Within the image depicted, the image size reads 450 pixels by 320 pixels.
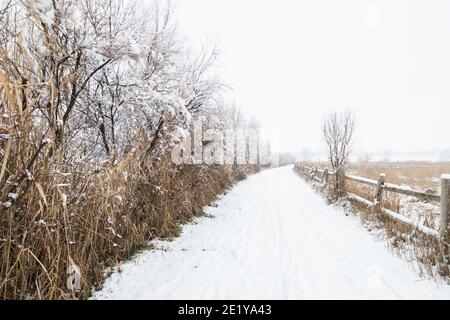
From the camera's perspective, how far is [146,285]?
2.87 meters

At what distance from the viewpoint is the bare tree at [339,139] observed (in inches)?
345

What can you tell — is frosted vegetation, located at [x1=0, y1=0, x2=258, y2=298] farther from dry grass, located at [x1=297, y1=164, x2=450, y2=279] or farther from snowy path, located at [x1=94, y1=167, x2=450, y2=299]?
dry grass, located at [x1=297, y1=164, x2=450, y2=279]

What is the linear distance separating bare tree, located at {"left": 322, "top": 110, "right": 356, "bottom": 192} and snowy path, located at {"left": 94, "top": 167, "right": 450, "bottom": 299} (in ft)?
13.0

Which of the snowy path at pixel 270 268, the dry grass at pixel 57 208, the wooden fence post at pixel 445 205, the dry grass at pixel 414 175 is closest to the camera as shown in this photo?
→ the dry grass at pixel 57 208

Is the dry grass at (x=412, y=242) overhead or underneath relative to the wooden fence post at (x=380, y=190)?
underneath

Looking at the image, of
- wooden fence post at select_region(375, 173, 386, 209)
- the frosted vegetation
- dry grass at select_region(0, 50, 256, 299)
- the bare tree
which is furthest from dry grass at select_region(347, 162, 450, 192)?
dry grass at select_region(0, 50, 256, 299)

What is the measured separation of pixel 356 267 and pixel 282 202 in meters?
5.16

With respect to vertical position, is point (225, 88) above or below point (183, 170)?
above

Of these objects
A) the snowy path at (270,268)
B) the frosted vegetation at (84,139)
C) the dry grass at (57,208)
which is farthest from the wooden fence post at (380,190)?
the dry grass at (57,208)

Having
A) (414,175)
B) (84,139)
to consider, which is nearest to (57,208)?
(84,139)

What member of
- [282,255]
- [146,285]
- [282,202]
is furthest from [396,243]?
[282,202]

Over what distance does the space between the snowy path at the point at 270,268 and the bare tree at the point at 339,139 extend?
156 inches

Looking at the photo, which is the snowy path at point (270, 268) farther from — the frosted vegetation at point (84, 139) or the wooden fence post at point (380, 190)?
the wooden fence post at point (380, 190)
